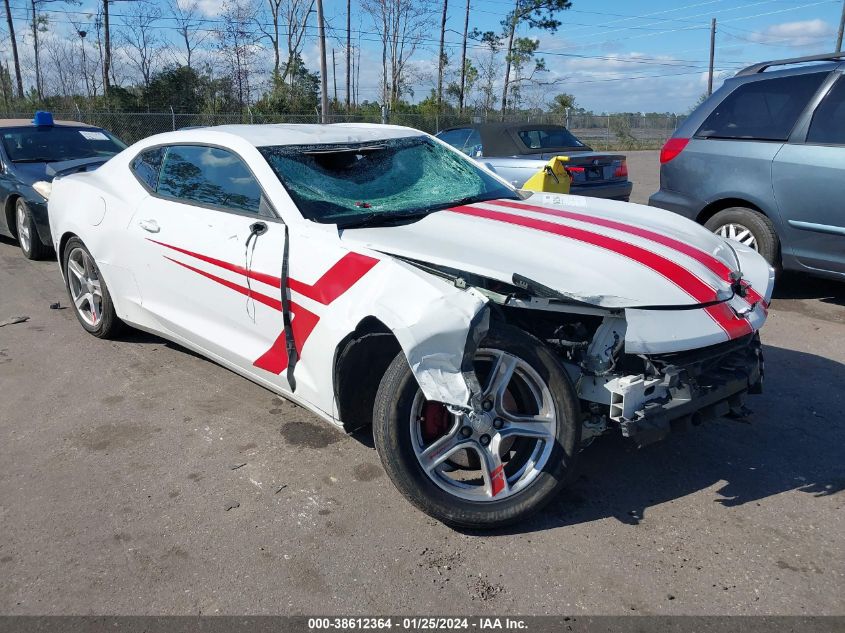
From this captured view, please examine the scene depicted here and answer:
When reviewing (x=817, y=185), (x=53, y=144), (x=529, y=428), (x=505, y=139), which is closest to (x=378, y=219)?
(x=529, y=428)

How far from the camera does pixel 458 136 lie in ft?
36.3

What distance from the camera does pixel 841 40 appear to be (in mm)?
34094

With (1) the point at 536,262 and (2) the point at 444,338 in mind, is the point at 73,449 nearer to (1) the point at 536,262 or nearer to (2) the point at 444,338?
(2) the point at 444,338

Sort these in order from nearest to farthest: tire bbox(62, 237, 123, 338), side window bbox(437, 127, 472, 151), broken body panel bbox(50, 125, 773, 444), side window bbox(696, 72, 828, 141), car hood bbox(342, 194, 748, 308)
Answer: broken body panel bbox(50, 125, 773, 444)
car hood bbox(342, 194, 748, 308)
tire bbox(62, 237, 123, 338)
side window bbox(696, 72, 828, 141)
side window bbox(437, 127, 472, 151)

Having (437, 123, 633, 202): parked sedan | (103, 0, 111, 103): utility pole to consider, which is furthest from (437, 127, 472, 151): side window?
(103, 0, 111, 103): utility pole

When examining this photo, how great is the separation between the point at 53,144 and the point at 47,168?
2.18 ft

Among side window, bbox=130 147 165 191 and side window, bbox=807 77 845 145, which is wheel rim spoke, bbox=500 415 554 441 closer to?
side window, bbox=130 147 165 191

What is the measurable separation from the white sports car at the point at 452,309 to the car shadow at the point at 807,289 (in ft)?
10.1

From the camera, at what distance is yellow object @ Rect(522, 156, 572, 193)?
25.2 ft

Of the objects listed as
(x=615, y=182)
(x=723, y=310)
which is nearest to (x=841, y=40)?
(x=615, y=182)

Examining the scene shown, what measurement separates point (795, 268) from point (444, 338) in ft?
14.0

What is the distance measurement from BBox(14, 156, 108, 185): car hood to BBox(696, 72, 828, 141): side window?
6456 millimetres

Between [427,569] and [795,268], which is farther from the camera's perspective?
[795,268]

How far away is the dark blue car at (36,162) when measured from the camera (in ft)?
25.4
